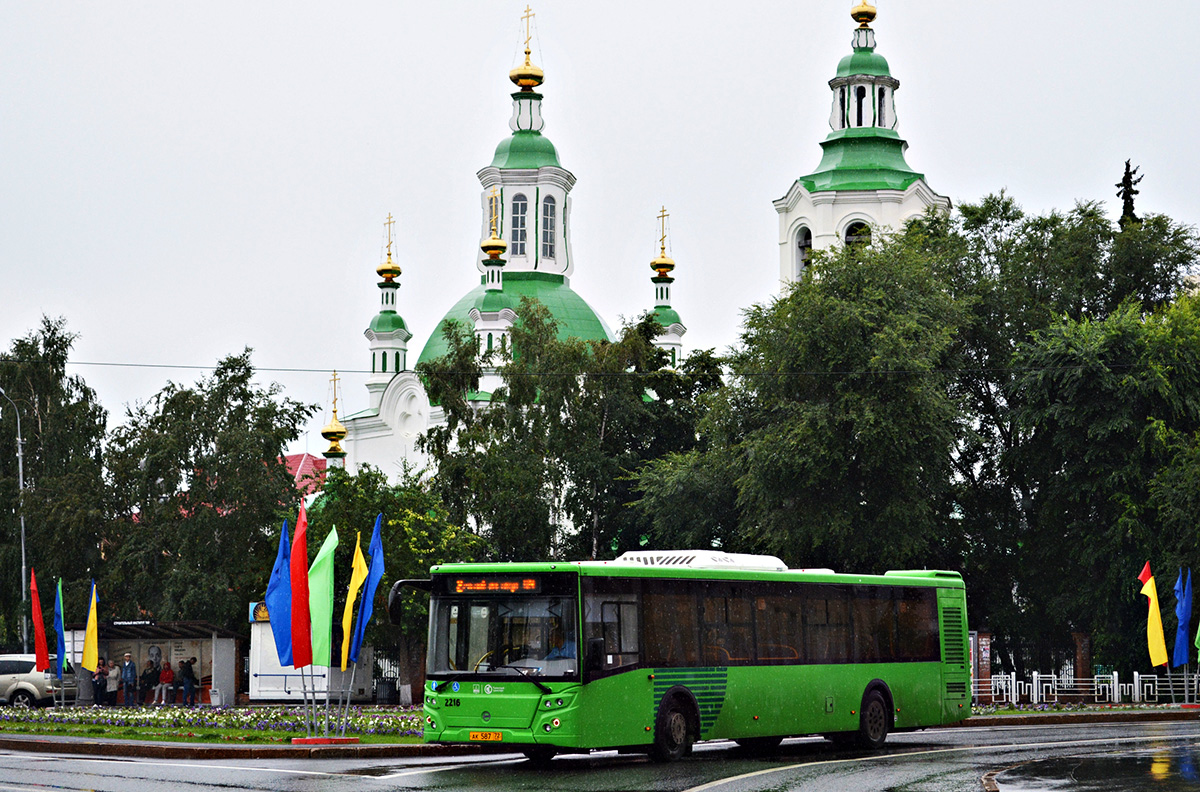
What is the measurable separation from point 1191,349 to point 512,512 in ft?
69.2

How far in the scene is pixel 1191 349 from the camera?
42.3m

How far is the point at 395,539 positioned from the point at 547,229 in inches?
1531

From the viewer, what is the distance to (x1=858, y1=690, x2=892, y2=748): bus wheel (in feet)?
74.8

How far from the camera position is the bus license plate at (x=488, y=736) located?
18.7 m

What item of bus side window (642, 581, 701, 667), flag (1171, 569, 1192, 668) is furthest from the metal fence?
bus side window (642, 581, 701, 667)

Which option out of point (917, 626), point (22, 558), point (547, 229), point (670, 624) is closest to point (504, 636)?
point (670, 624)

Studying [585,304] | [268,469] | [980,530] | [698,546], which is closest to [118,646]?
[268,469]

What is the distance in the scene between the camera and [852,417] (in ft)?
134

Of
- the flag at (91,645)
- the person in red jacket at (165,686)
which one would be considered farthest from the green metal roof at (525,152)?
the flag at (91,645)

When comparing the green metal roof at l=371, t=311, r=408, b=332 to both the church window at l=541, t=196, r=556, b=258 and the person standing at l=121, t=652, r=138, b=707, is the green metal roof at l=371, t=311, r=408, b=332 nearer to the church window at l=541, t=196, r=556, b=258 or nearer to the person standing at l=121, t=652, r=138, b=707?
the church window at l=541, t=196, r=556, b=258

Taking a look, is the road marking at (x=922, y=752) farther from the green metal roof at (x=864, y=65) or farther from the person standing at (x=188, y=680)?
the green metal roof at (x=864, y=65)

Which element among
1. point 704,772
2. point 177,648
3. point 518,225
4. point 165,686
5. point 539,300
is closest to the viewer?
point 704,772

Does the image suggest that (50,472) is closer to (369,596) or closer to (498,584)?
(369,596)

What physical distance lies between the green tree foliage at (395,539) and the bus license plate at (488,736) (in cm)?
2150
